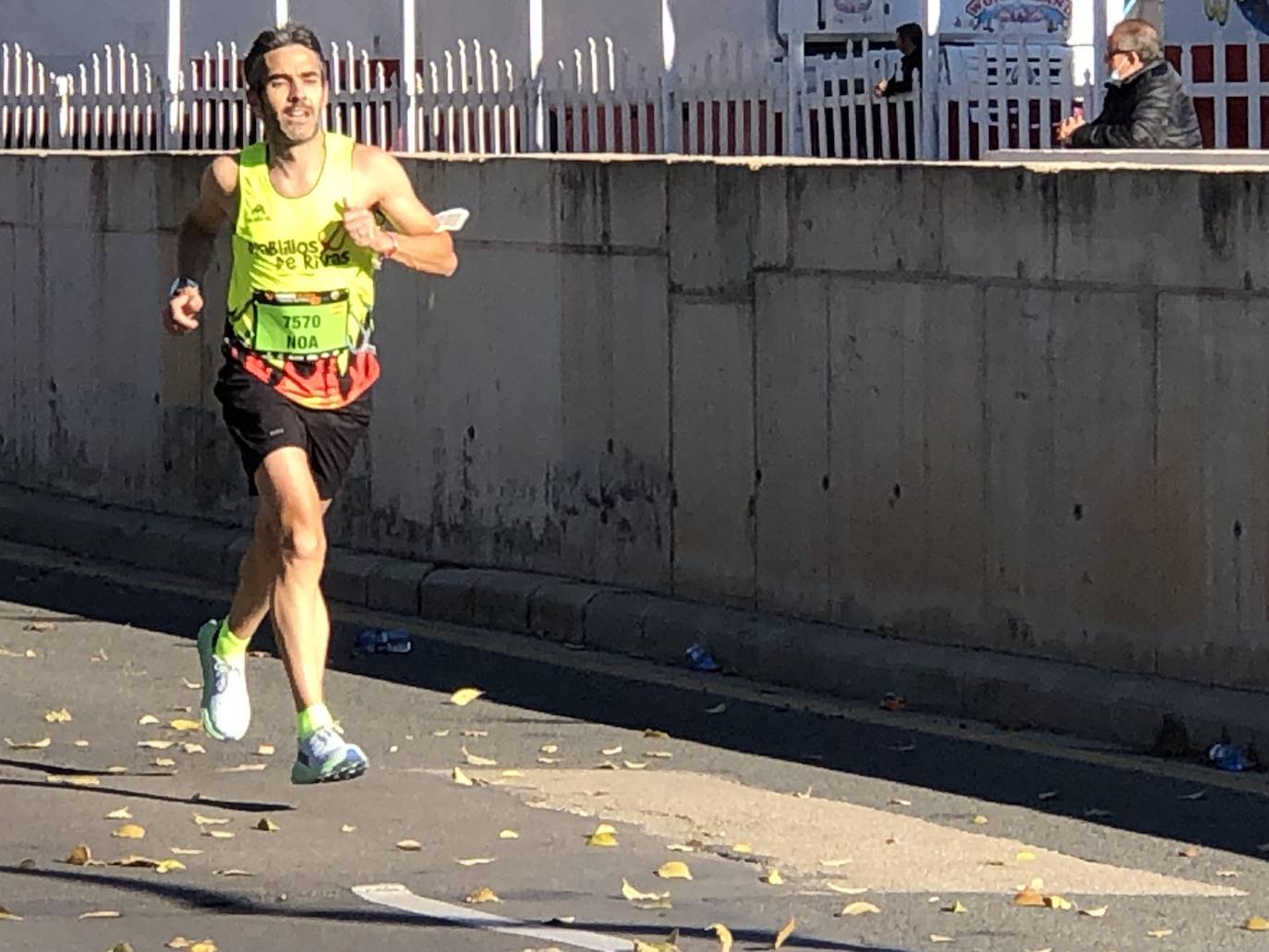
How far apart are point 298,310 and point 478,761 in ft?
4.91

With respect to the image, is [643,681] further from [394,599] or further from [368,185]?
[368,185]

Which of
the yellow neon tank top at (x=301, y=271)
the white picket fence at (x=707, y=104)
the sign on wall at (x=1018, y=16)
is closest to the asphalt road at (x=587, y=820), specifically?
the yellow neon tank top at (x=301, y=271)

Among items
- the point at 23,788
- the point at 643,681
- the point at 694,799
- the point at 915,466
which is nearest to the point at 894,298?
the point at 915,466

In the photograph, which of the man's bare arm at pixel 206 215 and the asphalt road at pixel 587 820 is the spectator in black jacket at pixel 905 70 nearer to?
the asphalt road at pixel 587 820

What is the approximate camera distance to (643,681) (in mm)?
10648

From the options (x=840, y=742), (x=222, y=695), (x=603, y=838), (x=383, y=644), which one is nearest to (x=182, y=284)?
(x=222, y=695)

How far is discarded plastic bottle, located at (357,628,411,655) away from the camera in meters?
11.4

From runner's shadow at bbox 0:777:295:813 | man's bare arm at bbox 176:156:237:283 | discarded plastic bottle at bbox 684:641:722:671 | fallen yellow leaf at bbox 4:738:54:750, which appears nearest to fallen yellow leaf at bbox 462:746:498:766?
runner's shadow at bbox 0:777:295:813

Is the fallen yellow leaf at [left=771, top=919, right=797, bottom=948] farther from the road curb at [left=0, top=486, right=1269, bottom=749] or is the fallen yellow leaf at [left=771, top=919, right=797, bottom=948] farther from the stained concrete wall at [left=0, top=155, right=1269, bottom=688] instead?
the stained concrete wall at [left=0, top=155, right=1269, bottom=688]

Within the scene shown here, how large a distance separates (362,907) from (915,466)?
3924mm

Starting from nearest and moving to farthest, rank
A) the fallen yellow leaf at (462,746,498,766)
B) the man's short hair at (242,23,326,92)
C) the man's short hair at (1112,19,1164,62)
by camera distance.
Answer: the man's short hair at (242,23,326,92)
the fallen yellow leaf at (462,746,498,766)
the man's short hair at (1112,19,1164,62)

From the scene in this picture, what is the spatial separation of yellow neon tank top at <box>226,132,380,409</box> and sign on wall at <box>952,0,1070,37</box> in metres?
8.86

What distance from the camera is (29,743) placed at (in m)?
9.26

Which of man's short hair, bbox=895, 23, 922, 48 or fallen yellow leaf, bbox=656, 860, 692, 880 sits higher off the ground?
man's short hair, bbox=895, 23, 922, 48
